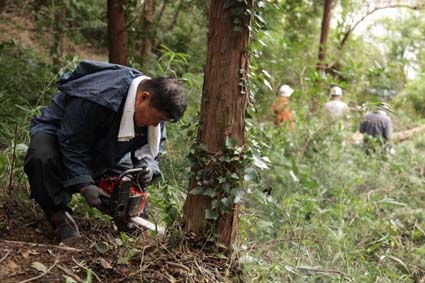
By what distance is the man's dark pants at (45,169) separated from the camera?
2.72 m

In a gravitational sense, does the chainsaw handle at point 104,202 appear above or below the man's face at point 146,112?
below

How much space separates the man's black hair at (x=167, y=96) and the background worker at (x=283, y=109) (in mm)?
3757

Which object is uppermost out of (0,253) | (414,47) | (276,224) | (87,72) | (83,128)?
(414,47)

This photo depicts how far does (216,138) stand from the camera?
90.1 inches

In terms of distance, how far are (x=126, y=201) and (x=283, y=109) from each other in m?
4.08

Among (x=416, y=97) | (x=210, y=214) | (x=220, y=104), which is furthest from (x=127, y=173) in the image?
(x=416, y=97)

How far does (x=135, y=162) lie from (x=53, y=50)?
2.57 metres

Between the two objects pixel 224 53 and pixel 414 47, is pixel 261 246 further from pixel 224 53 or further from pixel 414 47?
pixel 414 47

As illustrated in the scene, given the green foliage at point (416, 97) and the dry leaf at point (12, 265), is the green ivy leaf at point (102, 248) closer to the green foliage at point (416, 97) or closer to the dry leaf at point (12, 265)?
the dry leaf at point (12, 265)

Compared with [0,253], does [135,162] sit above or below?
above

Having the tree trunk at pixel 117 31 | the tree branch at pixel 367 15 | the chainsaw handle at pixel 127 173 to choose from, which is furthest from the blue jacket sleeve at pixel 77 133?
the tree branch at pixel 367 15

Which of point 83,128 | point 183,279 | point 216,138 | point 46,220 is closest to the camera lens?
point 183,279

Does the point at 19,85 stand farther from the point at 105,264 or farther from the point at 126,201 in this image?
the point at 105,264

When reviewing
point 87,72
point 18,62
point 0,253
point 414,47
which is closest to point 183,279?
point 0,253
